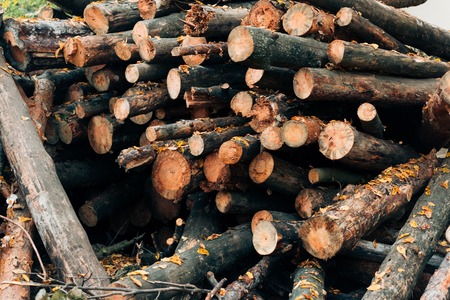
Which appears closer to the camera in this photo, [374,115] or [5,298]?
[5,298]

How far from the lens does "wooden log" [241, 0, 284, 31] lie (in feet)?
18.8

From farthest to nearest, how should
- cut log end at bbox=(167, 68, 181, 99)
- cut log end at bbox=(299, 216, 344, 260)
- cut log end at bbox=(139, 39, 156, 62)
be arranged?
cut log end at bbox=(139, 39, 156, 62), cut log end at bbox=(167, 68, 181, 99), cut log end at bbox=(299, 216, 344, 260)

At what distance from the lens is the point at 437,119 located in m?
5.95

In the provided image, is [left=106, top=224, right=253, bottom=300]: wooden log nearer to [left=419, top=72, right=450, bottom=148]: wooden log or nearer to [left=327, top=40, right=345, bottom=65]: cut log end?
[left=327, top=40, right=345, bottom=65]: cut log end

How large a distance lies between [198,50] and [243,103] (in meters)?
0.75

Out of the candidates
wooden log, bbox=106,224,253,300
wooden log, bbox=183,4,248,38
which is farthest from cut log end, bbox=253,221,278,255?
wooden log, bbox=183,4,248,38

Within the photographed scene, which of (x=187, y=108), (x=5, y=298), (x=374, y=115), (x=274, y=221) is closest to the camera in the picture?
(x=5, y=298)

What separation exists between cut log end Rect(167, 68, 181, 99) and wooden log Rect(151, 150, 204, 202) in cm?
80

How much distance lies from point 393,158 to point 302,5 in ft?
6.20

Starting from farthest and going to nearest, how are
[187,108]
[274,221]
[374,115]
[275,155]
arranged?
[187,108]
[275,155]
[374,115]
[274,221]

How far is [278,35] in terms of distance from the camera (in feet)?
17.3

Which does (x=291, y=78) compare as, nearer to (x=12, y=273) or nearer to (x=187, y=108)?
(x=187, y=108)

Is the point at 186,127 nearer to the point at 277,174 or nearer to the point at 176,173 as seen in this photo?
the point at 176,173

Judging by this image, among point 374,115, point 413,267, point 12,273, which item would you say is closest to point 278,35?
point 374,115
